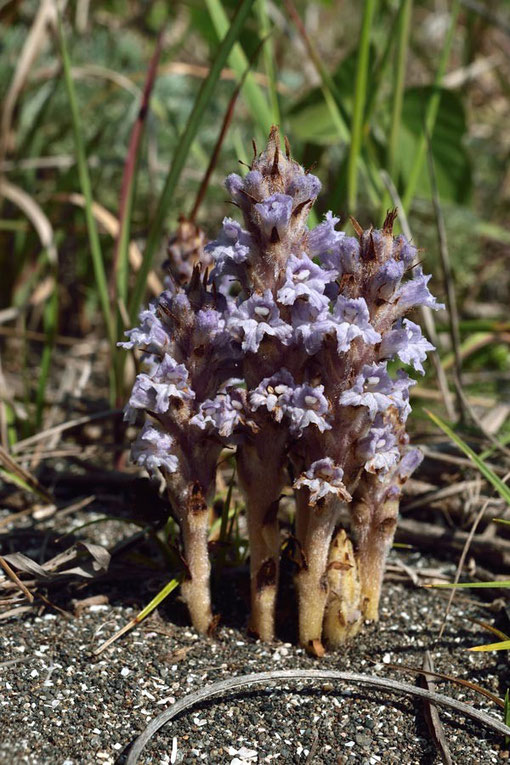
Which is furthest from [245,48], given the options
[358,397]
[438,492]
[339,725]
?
[339,725]

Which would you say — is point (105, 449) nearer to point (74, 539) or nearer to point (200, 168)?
point (74, 539)

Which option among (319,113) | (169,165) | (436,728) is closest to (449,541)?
(436,728)

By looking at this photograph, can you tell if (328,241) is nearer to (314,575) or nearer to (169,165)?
(314,575)

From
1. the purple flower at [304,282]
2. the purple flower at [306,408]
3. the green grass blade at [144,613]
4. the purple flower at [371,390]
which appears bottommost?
the green grass blade at [144,613]

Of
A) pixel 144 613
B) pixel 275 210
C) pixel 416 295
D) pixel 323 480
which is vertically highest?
pixel 275 210

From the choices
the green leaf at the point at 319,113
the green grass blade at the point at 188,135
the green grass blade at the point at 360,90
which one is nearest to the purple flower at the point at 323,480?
the green grass blade at the point at 188,135

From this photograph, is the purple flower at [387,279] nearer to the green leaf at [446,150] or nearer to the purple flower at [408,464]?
the purple flower at [408,464]

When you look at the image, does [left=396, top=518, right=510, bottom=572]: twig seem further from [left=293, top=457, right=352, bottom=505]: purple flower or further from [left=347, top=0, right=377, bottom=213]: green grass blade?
[left=347, top=0, right=377, bottom=213]: green grass blade

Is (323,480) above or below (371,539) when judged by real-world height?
above
